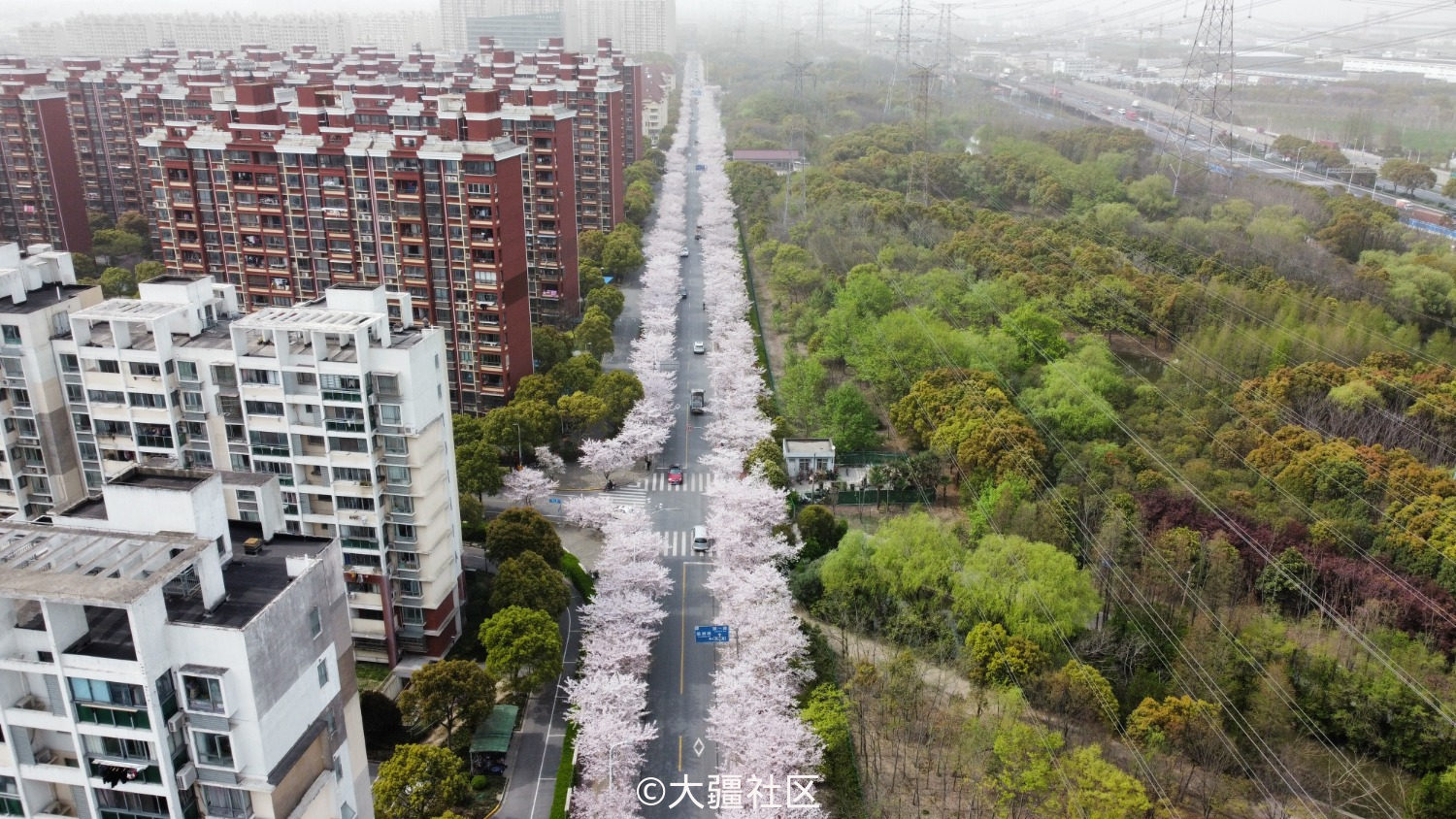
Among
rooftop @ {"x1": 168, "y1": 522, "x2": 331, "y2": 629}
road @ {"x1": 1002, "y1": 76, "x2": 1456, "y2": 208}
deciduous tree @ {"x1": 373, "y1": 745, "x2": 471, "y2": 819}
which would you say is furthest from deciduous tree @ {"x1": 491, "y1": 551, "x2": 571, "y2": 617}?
road @ {"x1": 1002, "y1": 76, "x2": 1456, "y2": 208}

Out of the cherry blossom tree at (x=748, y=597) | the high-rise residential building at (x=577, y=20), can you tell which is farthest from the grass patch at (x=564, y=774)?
the high-rise residential building at (x=577, y=20)

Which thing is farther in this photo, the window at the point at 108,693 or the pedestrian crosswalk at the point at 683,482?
the pedestrian crosswalk at the point at 683,482

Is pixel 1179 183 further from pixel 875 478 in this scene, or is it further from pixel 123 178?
pixel 123 178

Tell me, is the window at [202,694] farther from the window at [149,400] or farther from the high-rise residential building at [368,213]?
the high-rise residential building at [368,213]

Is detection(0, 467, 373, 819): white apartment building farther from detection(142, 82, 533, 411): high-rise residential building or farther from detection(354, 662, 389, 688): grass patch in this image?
detection(142, 82, 533, 411): high-rise residential building

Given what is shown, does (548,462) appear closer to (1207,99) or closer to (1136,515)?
(1136,515)

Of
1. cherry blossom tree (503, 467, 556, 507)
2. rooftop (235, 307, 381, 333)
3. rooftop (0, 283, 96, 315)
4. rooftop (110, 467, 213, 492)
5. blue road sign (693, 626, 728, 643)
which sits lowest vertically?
blue road sign (693, 626, 728, 643)
